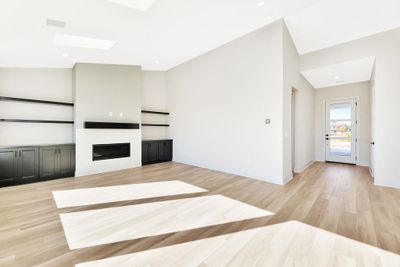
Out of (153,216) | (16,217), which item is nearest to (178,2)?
(153,216)

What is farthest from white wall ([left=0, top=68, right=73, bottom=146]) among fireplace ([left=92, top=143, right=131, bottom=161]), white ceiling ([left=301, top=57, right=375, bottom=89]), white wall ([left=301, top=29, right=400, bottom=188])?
white wall ([left=301, top=29, right=400, bottom=188])

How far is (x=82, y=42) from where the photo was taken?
12.7 feet

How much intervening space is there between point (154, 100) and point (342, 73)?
5944mm

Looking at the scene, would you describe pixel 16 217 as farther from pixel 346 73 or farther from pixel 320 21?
pixel 346 73

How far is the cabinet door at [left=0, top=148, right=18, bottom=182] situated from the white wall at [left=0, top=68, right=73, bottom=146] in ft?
2.09

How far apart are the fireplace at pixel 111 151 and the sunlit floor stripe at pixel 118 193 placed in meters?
1.56

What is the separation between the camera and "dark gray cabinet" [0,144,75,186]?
Answer: 12.6ft

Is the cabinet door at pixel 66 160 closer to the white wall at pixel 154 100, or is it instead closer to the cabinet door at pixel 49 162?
the cabinet door at pixel 49 162

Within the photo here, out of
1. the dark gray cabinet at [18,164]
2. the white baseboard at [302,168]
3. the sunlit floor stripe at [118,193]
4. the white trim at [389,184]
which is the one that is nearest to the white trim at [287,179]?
the white baseboard at [302,168]

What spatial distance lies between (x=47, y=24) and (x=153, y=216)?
346 centimetres

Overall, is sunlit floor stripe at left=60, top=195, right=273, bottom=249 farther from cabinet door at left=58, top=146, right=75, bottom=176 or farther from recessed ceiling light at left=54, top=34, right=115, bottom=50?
recessed ceiling light at left=54, top=34, right=115, bottom=50

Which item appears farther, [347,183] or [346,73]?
[346,73]

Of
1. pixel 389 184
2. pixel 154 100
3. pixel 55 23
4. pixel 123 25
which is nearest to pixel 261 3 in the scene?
pixel 123 25

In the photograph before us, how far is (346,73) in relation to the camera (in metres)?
5.17
